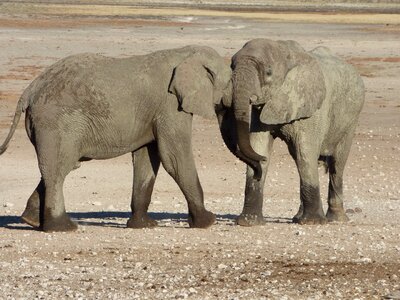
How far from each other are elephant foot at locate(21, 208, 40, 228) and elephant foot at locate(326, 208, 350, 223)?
3.34 m

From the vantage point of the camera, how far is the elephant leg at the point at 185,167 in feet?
43.4

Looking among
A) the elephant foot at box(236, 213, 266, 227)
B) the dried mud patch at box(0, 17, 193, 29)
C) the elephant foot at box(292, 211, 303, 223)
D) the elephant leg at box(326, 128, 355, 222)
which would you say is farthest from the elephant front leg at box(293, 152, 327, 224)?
the dried mud patch at box(0, 17, 193, 29)

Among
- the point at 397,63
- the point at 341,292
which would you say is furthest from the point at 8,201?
the point at 397,63

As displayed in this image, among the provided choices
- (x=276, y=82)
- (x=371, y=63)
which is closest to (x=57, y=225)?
(x=276, y=82)

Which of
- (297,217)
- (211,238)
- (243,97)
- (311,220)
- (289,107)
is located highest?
(243,97)

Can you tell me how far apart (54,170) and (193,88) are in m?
1.57

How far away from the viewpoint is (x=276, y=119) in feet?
44.4

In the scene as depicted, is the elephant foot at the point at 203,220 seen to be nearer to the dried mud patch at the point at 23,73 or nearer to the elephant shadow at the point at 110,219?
the elephant shadow at the point at 110,219

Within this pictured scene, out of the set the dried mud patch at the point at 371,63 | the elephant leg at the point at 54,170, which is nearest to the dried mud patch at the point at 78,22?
the dried mud patch at the point at 371,63

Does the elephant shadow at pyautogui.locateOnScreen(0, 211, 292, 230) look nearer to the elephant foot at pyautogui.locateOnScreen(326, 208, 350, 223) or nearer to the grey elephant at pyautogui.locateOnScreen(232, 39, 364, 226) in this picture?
the elephant foot at pyautogui.locateOnScreen(326, 208, 350, 223)

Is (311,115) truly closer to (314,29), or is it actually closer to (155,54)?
(155,54)

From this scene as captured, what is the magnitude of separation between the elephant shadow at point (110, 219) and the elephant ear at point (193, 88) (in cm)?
153

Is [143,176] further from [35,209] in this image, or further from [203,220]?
[35,209]

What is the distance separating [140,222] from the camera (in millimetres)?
13672
